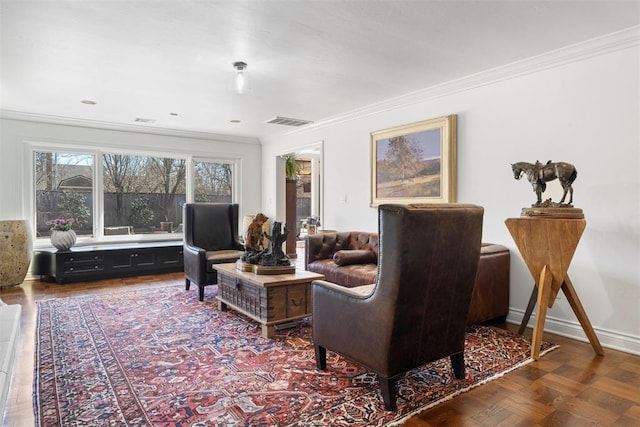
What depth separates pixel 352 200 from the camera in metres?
5.55

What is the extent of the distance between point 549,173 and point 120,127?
19.7 feet

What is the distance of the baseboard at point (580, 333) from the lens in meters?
2.96

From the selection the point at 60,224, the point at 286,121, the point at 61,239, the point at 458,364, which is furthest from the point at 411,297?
the point at 60,224

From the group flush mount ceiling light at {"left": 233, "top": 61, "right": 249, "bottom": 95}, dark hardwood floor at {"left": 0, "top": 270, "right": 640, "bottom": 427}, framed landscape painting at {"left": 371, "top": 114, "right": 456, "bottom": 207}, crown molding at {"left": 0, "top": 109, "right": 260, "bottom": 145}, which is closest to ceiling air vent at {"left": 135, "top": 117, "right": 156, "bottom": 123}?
crown molding at {"left": 0, "top": 109, "right": 260, "bottom": 145}

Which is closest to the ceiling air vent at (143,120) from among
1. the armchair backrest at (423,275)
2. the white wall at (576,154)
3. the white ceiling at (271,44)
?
the white ceiling at (271,44)

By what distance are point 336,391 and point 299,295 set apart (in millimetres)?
1163

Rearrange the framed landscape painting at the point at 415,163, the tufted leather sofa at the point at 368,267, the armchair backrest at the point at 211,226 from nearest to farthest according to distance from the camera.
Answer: the tufted leather sofa at the point at 368,267
the framed landscape painting at the point at 415,163
the armchair backrest at the point at 211,226

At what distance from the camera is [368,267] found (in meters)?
4.10

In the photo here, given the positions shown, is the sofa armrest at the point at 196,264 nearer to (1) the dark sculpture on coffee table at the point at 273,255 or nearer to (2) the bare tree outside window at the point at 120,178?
(1) the dark sculpture on coffee table at the point at 273,255

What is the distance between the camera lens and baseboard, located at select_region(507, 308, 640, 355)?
2959 millimetres

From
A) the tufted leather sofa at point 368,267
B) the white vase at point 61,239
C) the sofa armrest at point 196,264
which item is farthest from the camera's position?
the white vase at point 61,239

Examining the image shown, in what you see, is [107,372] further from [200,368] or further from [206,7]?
[206,7]

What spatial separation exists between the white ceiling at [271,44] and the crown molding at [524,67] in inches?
3.5

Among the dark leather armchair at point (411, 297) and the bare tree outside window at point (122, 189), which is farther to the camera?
the bare tree outside window at point (122, 189)
